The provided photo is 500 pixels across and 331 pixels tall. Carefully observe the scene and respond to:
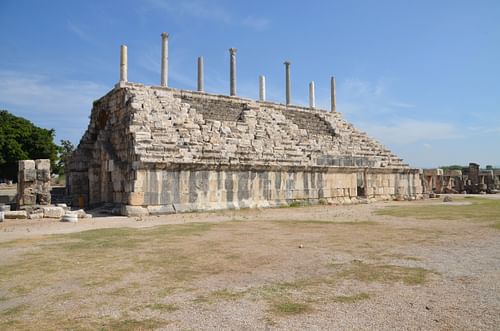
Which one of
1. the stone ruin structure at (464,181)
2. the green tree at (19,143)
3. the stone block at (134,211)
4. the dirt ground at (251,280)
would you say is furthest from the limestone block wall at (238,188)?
the green tree at (19,143)

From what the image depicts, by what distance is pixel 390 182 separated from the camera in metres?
26.2

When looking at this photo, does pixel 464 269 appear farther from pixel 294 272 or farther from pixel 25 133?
pixel 25 133

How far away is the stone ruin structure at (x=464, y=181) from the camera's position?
124ft

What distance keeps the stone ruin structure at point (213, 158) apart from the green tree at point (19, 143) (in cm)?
2151

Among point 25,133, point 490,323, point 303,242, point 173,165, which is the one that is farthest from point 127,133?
point 25,133

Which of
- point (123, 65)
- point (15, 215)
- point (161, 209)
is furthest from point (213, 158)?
point (123, 65)

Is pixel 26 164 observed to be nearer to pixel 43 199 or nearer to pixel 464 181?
pixel 43 199

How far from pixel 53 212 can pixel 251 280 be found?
12463 millimetres

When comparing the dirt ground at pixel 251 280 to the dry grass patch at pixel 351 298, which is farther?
the dry grass patch at pixel 351 298

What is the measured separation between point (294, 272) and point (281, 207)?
13.6m

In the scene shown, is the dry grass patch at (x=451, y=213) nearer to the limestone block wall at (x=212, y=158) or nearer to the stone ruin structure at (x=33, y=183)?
→ the limestone block wall at (x=212, y=158)

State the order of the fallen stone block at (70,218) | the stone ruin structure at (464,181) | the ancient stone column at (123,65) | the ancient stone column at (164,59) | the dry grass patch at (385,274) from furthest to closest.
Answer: the stone ruin structure at (464,181) → the ancient stone column at (164,59) → the ancient stone column at (123,65) → the fallen stone block at (70,218) → the dry grass patch at (385,274)

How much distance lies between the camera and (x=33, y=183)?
17.5 metres

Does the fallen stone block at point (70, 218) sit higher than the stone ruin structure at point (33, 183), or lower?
lower
